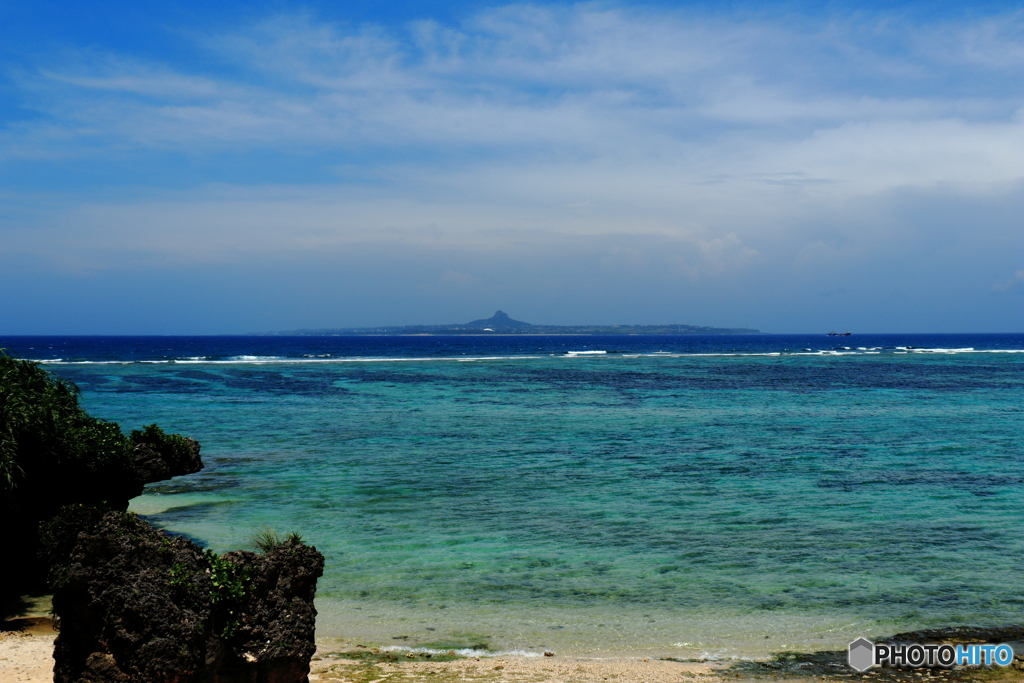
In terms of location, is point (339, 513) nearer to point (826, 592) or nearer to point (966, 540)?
point (826, 592)

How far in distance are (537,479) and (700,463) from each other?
5.14 m

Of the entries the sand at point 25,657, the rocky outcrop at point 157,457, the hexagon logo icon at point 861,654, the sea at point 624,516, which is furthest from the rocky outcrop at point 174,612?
the hexagon logo icon at point 861,654

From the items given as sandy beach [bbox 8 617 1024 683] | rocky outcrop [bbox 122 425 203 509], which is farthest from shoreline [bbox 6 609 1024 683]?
rocky outcrop [bbox 122 425 203 509]

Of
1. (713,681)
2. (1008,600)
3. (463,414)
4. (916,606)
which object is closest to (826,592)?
(916,606)

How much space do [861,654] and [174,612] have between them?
7615mm

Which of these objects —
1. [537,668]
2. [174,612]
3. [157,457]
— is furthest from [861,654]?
[157,457]

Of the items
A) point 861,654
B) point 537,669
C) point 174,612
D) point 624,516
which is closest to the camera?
point 174,612

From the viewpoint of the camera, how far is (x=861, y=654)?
909 centimetres

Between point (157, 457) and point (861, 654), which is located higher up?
point (157, 457)

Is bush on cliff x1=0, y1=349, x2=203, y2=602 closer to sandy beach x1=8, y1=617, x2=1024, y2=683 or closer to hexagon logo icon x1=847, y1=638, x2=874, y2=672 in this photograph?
sandy beach x1=8, y1=617, x2=1024, y2=683

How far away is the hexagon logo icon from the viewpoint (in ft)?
28.8

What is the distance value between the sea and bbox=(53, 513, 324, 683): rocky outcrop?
9.98 feet

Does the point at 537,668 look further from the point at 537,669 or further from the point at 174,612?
the point at 174,612

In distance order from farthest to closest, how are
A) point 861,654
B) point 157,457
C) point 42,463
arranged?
point 157,457 → point 42,463 → point 861,654
